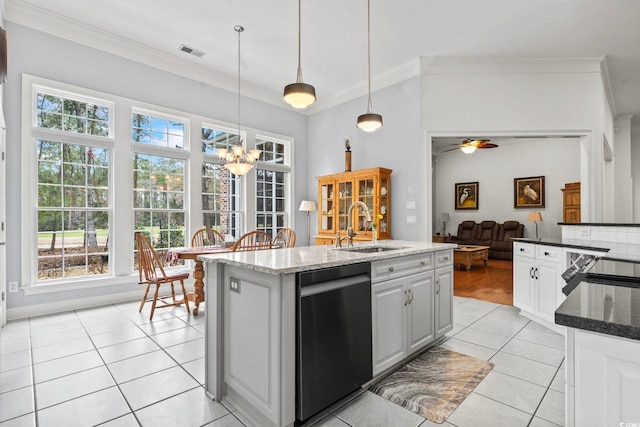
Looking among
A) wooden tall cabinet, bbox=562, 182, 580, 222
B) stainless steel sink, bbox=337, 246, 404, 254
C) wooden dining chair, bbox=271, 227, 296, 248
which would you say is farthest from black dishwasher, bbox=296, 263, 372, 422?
wooden tall cabinet, bbox=562, 182, 580, 222

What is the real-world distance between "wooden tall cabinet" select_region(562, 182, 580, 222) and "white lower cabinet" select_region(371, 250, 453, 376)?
20.9ft

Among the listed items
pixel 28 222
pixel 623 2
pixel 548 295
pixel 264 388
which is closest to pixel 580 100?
pixel 623 2

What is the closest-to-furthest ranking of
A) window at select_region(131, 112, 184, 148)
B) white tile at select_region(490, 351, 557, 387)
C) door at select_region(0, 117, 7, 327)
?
white tile at select_region(490, 351, 557, 387) < door at select_region(0, 117, 7, 327) < window at select_region(131, 112, 184, 148)

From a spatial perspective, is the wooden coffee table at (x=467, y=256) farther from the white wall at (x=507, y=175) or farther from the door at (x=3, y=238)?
the door at (x=3, y=238)

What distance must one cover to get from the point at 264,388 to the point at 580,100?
545 centimetres

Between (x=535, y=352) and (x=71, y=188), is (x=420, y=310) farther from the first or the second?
(x=71, y=188)

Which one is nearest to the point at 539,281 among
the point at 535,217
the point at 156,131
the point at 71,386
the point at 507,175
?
the point at 71,386

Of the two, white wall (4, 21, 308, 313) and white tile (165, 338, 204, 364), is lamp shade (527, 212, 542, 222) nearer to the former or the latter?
white wall (4, 21, 308, 313)

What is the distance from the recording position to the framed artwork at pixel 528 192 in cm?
824

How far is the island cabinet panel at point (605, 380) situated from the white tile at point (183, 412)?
72.2 inches

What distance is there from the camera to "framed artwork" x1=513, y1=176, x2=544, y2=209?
824 cm

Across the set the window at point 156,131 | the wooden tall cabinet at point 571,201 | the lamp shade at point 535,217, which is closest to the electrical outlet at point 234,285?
the window at point 156,131

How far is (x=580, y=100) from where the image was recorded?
4.41m

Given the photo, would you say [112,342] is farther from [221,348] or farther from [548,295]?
[548,295]
